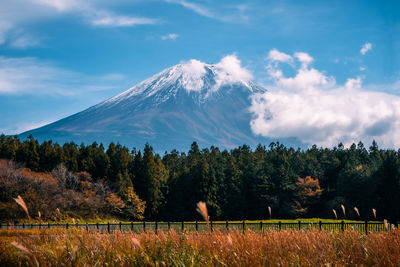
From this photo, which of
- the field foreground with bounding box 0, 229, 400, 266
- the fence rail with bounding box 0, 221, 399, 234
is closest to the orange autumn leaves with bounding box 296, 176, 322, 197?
the fence rail with bounding box 0, 221, 399, 234

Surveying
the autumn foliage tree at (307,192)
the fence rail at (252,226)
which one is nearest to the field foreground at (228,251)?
the fence rail at (252,226)

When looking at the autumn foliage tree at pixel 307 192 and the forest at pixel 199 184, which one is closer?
the forest at pixel 199 184

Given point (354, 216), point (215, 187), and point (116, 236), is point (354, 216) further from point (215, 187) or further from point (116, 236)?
point (116, 236)

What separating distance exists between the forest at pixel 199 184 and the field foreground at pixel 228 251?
166 ft

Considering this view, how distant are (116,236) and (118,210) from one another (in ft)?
184

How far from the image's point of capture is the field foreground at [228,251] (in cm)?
755

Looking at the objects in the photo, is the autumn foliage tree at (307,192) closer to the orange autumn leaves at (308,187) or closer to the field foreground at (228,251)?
the orange autumn leaves at (308,187)

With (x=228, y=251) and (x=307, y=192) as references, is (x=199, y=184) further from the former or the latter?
(x=228, y=251)

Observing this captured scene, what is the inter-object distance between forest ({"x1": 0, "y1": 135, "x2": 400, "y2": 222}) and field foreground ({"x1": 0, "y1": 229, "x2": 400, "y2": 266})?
50.6 meters

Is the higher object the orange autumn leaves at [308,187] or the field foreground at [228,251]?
the orange autumn leaves at [308,187]

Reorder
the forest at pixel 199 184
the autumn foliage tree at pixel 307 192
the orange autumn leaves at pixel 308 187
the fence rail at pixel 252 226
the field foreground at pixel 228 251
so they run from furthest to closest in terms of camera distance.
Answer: the orange autumn leaves at pixel 308 187 < the autumn foliage tree at pixel 307 192 < the forest at pixel 199 184 < the fence rail at pixel 252 226 < the field foreground at pixel 228 251

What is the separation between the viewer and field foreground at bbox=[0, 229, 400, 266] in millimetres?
7555

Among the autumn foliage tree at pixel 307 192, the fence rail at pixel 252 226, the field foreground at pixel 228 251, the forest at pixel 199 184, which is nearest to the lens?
the field foreground at pixel 228 251

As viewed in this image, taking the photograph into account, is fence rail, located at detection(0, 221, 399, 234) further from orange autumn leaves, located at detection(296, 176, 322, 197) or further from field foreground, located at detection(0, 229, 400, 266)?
orange autumn leaves, located at detection(296, 176, 322, 197)
